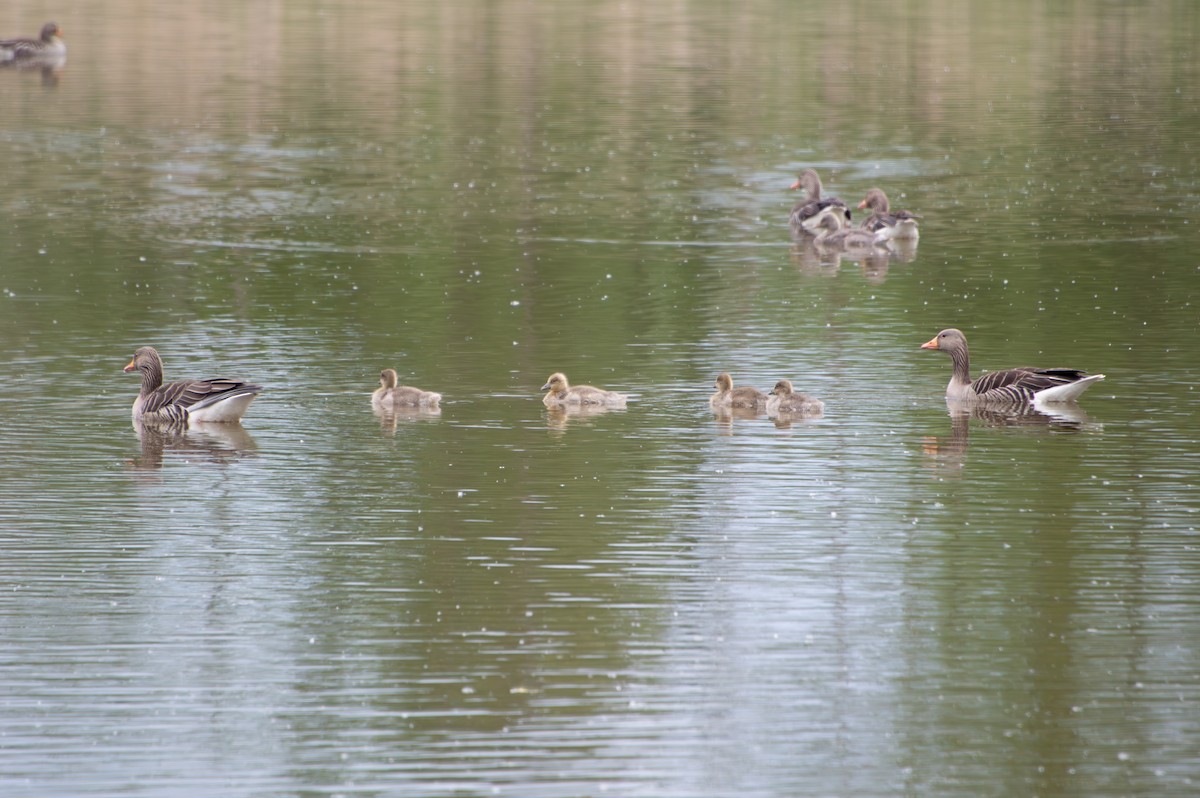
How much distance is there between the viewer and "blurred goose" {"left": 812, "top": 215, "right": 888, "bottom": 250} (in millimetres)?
33156

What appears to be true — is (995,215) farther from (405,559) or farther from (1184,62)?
(1184,62)

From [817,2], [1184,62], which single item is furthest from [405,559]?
[817,2]

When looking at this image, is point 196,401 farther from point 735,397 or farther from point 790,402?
point 790,402

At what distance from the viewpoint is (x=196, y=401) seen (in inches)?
787

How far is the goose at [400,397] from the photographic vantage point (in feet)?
67.5

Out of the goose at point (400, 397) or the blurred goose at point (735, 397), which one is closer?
the blurred goose at point (735, 397)

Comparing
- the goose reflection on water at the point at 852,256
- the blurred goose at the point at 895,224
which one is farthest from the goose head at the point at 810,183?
the blurred goose at the point at 895,224

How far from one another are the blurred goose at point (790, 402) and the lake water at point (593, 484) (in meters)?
0.18

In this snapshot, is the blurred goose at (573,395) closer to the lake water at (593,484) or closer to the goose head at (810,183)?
the lake water at (593,484)

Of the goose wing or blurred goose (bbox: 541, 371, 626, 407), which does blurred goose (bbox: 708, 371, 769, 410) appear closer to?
blurred goose (bbox: 541, 371, 626, 407)

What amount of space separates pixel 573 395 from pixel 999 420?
4.46 meters

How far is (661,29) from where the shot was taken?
76.9m

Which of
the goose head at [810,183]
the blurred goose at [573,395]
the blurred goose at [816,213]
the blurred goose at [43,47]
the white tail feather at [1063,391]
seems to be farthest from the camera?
the blurred goose at [43,47]

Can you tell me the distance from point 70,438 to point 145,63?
48.0 m
